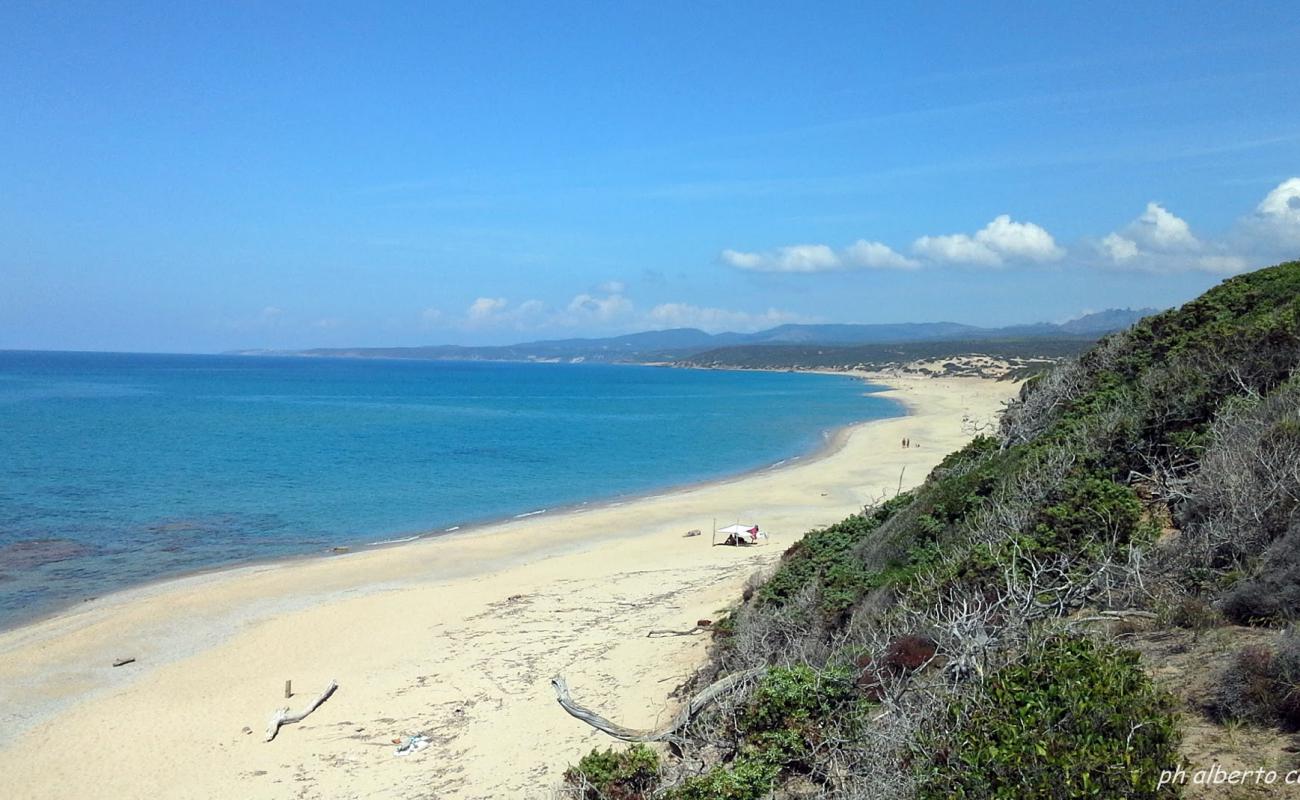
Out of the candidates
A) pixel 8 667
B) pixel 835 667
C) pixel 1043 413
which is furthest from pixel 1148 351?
pixel 8 667

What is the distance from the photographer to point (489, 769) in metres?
9.98

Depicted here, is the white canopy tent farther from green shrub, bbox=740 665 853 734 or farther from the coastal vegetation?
green shrub, bbox=740 665 853 734

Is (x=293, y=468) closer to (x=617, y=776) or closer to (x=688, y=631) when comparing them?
(x=688, y=631)

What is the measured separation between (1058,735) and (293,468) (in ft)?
126

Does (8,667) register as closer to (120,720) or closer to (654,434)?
(120,720)

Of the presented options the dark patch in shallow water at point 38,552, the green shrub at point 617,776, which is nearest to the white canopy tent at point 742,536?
the green shrub at point 617,776

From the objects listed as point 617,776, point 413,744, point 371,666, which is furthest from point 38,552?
point 617,776

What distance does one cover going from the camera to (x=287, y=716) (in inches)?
472

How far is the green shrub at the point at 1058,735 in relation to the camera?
13.4 feet

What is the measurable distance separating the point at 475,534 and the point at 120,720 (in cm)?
1372

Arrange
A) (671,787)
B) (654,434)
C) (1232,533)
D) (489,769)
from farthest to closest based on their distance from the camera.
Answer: (654,434) → (489,769) → (1232,533) → (671,787)

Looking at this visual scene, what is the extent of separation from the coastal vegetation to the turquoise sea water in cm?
1769

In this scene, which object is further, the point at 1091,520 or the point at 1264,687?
the point at 1091,520

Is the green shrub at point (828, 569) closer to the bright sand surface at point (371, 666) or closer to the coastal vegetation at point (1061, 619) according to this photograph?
the coastal vegetation at point (1061, 619)
